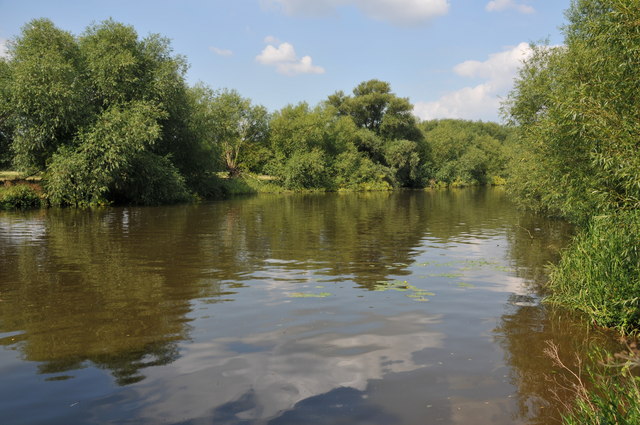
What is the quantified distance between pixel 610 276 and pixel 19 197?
3949cm

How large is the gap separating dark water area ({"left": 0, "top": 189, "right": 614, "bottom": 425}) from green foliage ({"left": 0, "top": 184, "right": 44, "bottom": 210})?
19.3 meters

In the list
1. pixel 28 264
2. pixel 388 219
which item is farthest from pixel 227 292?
pixel 388 219

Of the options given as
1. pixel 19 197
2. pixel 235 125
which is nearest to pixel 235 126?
pixel 235 125

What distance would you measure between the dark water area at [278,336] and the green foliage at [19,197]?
63.4 feet

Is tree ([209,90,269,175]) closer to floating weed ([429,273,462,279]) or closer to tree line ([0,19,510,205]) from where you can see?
tree line ([0,19,510,205])

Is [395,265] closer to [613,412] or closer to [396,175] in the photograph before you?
[613,412]

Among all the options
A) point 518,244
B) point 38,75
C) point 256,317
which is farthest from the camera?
point 38,75

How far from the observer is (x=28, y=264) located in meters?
15.0

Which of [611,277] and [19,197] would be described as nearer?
[611,277]

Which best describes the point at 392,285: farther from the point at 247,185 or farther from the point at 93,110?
the point at 247,185

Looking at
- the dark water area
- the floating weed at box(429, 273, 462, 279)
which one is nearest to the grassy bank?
the dark water area

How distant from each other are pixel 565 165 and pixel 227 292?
35.6 feet

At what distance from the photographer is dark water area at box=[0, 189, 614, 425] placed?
20.0 ft

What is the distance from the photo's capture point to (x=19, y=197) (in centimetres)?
3562
